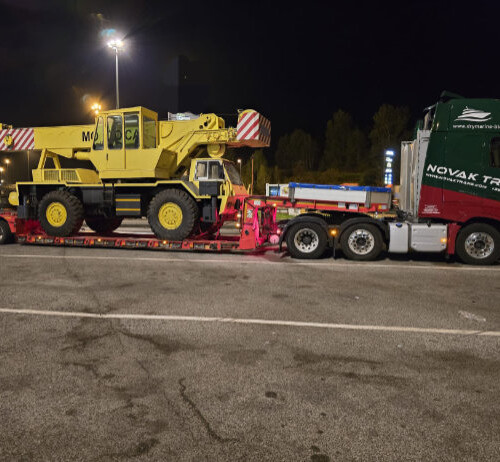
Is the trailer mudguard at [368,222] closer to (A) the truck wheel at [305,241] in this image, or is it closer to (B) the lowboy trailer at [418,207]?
(B) the lowboy trailer at [418,207]

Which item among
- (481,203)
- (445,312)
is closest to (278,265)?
(445,312)

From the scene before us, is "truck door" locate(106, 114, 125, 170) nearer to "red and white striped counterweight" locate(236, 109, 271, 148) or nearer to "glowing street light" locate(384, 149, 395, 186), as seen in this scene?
"red and white striped counterweight" locate(236, 109, 271, 148)

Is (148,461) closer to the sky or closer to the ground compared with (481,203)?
closer to the ground

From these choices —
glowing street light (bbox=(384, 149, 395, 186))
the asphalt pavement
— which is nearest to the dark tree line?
glowing street light (bbox=(384, 149, 395, 186))

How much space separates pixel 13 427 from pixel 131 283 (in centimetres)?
454

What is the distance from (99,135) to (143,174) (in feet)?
6.25

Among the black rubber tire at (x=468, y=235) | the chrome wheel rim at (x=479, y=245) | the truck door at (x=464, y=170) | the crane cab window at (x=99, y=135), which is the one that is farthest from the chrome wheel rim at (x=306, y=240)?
the crane cab window at (x=99, y=135)

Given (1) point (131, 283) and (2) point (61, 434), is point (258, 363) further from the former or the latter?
(1) point (131, 283)

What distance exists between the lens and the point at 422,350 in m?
4.14

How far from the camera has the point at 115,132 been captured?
457 inches

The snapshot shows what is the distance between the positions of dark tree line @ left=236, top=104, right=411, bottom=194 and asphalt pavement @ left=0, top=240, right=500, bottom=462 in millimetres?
45893

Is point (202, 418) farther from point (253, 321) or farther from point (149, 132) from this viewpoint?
point (149, 132)

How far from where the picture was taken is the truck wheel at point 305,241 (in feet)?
32.4

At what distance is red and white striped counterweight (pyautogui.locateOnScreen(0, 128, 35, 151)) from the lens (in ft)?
Result: 42.2
